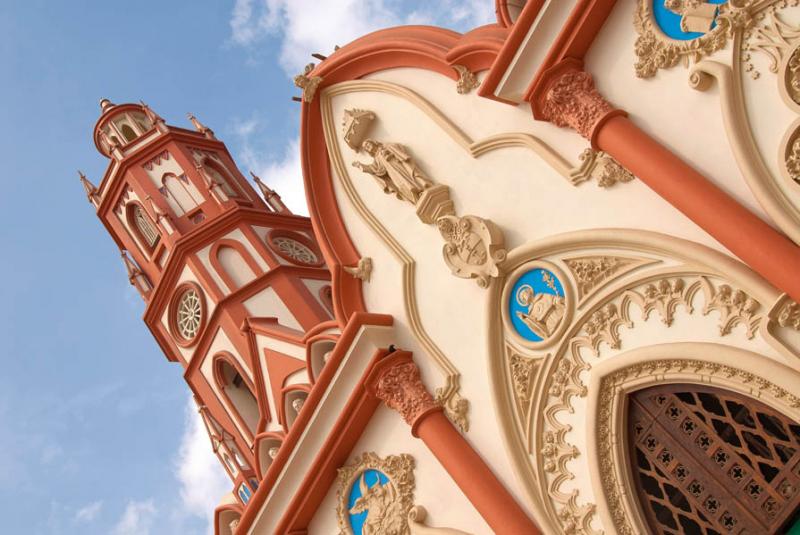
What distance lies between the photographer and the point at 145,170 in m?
20.8

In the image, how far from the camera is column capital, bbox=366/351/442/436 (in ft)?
34.3

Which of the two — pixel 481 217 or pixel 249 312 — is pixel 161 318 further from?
pixel 481 217

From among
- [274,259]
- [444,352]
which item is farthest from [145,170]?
[444,352]

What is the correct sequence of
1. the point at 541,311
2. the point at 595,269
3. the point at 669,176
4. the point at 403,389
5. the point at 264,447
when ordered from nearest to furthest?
the point at 669,176 < the point at 595,269 < the point at 541,311 < the point at 403,389 < the point at 264,447

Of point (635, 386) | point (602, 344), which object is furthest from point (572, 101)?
point (635, 386)

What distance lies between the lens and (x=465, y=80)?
10.5 meters

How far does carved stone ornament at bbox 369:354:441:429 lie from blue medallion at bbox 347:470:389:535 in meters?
0.92

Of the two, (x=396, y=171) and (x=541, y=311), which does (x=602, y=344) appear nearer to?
(x=541, y=311)

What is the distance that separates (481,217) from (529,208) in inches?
28.5

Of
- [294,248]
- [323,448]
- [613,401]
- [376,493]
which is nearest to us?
[613,401]

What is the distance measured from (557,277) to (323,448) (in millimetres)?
3920

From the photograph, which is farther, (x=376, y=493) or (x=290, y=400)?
(x=290, y=400)

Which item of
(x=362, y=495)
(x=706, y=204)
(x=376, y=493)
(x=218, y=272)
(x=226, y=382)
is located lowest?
(x=706, y=204)

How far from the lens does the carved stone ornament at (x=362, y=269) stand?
11992 millimetres
